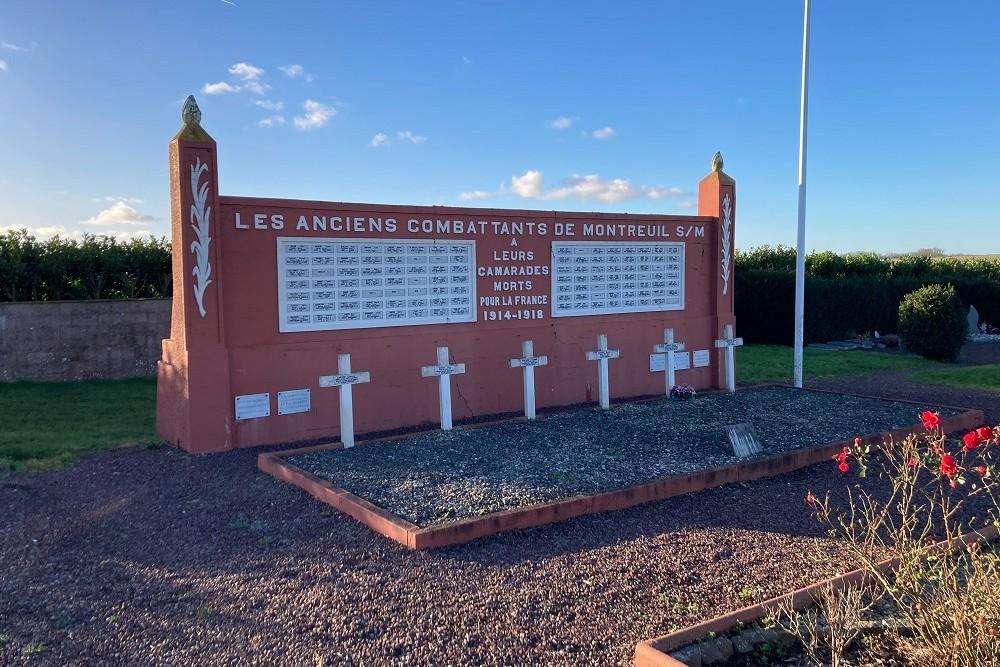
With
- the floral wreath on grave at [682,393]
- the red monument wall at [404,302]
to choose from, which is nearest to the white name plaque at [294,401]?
the red monument wall at [404,302]

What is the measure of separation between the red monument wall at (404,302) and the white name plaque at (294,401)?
16 mm

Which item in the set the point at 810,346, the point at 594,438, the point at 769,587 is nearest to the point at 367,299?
the point at 594,438

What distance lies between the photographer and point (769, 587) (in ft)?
15.4

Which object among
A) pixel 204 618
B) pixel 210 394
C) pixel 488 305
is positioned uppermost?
pixel 488 305

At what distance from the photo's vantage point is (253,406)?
8500 mm

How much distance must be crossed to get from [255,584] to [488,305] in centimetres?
578

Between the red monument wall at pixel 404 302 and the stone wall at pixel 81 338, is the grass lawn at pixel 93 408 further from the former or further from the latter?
the red monument wall at pixel 404 302

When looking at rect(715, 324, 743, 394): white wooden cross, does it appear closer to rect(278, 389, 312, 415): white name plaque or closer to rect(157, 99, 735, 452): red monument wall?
rect(157, 99, 735, 452): red monument wall

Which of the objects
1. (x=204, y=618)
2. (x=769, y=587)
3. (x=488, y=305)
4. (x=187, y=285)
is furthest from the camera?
(x=488, y=305)

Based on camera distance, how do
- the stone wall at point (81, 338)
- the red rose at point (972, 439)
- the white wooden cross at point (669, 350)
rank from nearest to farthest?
the red rose at point (972, 439) < the white wooden cross at point (669, 350) < the stone wall at point (81, 338)

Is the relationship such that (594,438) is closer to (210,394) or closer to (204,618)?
(210,394)

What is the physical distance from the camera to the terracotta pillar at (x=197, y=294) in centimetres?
803

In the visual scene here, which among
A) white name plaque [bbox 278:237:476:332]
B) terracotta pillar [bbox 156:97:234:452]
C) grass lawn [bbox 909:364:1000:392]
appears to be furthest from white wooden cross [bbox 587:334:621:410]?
grass lawn [bbox 909:364:1000:392]

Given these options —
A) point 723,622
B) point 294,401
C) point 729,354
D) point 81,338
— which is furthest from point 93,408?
point 723,622
